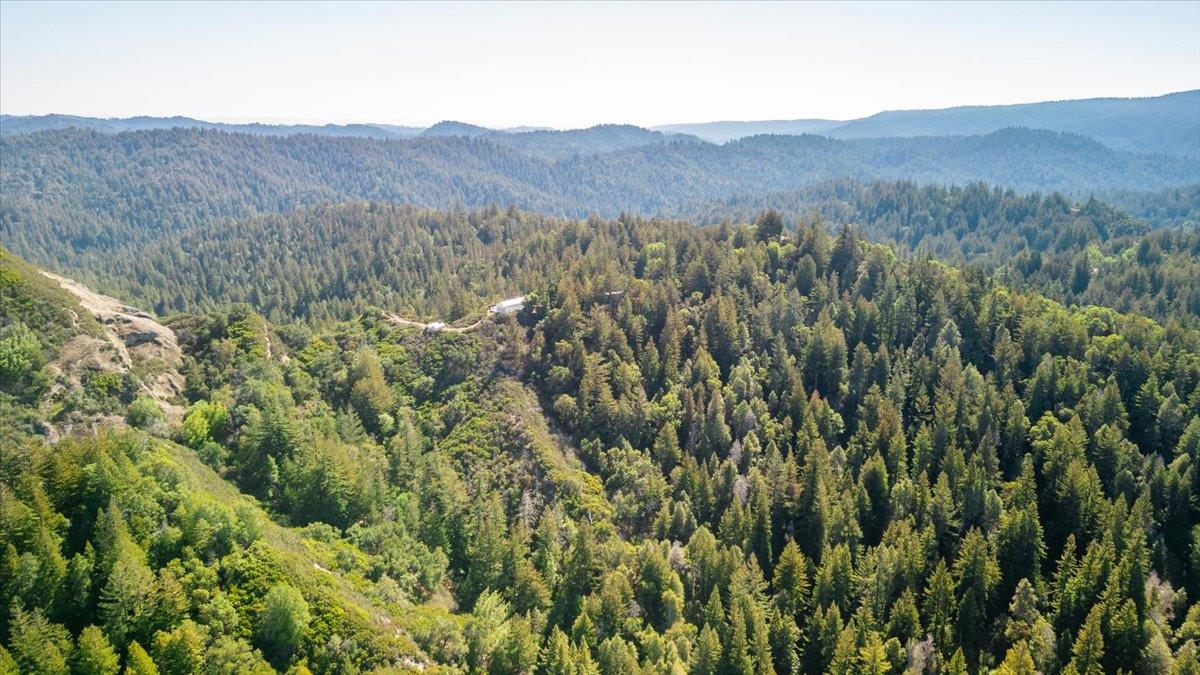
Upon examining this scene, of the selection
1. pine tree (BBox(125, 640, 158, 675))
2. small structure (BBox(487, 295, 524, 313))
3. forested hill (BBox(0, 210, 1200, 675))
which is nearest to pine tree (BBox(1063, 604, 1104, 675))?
forested hill (BBox(0, 210, 1200, 675))

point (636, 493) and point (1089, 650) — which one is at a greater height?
point (636, 493)

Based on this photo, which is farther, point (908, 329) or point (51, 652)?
point (908, 329)

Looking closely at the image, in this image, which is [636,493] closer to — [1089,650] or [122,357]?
[1089,650]

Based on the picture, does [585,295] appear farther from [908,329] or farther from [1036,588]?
[1036,588]

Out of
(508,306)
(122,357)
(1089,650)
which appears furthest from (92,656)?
(508,306)

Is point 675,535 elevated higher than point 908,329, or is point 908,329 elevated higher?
point 908,329

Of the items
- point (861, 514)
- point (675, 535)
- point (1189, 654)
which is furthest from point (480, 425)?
point (1189, 654)

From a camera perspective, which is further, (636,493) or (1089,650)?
(636,493)
